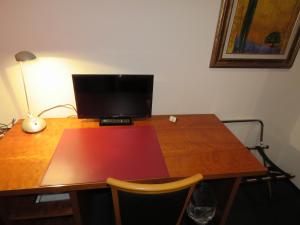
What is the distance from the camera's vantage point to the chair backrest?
2.41ft

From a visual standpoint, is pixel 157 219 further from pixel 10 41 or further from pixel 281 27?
pixel 281 27

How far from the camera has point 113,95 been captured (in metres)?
1.33

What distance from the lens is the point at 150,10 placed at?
1239mm

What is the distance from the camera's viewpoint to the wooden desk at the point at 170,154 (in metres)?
0.92

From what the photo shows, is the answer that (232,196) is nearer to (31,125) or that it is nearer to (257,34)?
(257,34)

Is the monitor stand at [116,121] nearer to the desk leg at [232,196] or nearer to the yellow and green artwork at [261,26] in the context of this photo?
the desk leg at [232,196]

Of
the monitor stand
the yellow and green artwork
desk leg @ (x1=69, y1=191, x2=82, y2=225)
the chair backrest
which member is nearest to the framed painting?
the yellow and green artwork

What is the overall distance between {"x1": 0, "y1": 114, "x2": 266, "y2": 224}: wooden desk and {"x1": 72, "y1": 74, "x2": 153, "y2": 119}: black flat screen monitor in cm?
11

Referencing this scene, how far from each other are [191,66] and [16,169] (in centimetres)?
131

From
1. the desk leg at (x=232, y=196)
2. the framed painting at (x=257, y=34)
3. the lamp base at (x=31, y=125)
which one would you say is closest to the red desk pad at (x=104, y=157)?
the lamp base at (x=31, y=125)

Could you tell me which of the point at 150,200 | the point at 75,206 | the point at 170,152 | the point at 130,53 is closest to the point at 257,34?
the point at 130,53

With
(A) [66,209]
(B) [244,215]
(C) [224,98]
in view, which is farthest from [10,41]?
(B) [244,215]

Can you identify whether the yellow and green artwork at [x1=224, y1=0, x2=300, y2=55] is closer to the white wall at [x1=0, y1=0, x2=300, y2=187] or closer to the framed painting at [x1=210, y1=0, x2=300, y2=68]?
the framed painting at [x1=210, y1=0, x2=300, y2=68]

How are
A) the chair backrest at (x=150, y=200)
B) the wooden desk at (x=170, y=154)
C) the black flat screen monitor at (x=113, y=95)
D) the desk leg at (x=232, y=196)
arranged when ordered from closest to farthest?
the chair backrest at (x=150, y=200)
the wooden desk at (x=170, y=154)
the desk leg at (x=232, y=196)
the black flat screen monitor at (x=113, y=95)
